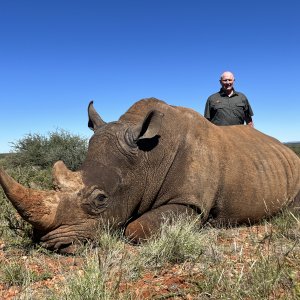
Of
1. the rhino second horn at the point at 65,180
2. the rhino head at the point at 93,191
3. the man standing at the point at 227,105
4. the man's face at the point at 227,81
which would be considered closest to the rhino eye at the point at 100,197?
the rhino head at the point at 93,191

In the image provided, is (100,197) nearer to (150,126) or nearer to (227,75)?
(150,126)

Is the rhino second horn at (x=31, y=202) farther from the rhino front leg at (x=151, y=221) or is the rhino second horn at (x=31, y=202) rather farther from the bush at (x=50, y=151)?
the bush at (x=50, y=151)

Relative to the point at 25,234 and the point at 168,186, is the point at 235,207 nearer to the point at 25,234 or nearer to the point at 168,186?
the point at 168,186

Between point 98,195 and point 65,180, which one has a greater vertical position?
point 65,180

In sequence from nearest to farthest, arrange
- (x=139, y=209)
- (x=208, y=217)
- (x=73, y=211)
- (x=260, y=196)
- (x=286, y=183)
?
1. (x=73, y=211)
2. (x=139, y=209)
3. (x=208, y=217)
4. (x=260, y=196)
5. (x=286, y=183)

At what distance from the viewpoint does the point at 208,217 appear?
718cm

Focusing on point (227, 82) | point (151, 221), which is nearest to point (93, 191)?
point (151, 221)

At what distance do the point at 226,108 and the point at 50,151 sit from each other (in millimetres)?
11825

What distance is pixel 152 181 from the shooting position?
21.9 ft

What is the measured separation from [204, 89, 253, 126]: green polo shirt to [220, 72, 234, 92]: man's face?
17cm

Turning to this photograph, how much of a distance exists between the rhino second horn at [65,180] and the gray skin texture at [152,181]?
12 mm

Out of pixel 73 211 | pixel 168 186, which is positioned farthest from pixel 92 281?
pixel 168 186

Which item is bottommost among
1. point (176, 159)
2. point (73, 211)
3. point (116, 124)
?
point (73, 211)

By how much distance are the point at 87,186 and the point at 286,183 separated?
4195mm
